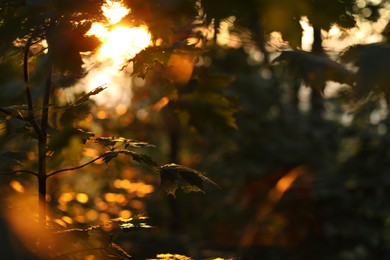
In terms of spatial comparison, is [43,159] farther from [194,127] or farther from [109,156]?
[194,127]

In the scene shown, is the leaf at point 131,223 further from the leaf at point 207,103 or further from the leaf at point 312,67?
the leaf at point 207,103

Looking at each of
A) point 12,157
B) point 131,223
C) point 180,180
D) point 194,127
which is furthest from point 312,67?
point 194,127

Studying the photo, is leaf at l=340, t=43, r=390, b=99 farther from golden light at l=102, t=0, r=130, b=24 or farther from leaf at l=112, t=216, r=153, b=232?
leaf at l=112, t=216, r=153, b=232

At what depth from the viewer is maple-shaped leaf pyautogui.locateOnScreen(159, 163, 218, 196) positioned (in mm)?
2080

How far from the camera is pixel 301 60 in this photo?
1.82 metres

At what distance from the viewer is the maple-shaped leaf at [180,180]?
2080 millimetres

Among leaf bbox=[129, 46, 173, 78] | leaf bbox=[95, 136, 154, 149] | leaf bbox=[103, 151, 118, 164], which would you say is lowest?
leaf bbox=[103, 151, 118, 164]

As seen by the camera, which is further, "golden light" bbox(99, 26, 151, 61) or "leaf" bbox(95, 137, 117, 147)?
"leaf" bbox(95, 137, 117, 147)

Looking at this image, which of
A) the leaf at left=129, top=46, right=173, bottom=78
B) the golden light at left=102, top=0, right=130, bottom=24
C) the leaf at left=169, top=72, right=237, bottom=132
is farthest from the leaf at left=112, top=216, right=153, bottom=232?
the leaf at left=169, top=72, right=237, bottom=132

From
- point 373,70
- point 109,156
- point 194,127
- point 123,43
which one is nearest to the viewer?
point 373,70

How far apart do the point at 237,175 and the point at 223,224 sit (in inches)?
67.6

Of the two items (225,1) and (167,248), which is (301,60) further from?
(167,248)

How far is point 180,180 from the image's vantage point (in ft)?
6.87

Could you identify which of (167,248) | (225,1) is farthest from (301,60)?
(167,248)
